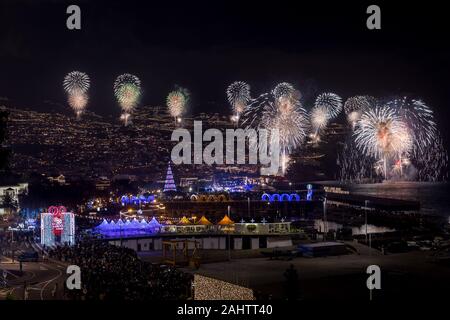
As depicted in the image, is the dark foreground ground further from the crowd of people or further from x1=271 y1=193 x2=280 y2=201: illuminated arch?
x1=271 y1=193 x2=280 y2=201: illuminated arch

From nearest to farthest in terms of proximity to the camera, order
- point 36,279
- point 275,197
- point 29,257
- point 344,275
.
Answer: point 344,275 → point 36,279 → point 29,257 → point 275,197

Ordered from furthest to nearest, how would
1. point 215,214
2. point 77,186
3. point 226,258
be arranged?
point 77,186 → point 215,214 → point 226,258

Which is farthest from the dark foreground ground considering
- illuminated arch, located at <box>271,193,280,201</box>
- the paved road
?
illuminated arch, located at <box>271,193,280,201</box>

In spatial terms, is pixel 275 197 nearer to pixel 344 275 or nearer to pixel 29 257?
pixel 29 257

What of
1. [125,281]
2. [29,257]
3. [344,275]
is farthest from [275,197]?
[125,281]

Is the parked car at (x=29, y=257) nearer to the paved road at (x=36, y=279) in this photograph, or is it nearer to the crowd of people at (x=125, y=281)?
the paved road at (x=36, y=279)

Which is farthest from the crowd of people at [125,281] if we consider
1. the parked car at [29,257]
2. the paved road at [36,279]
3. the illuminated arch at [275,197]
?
the illuminated arch at [275,197]

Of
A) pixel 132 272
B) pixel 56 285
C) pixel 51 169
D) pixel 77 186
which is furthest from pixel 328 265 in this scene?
pixel 51 169
